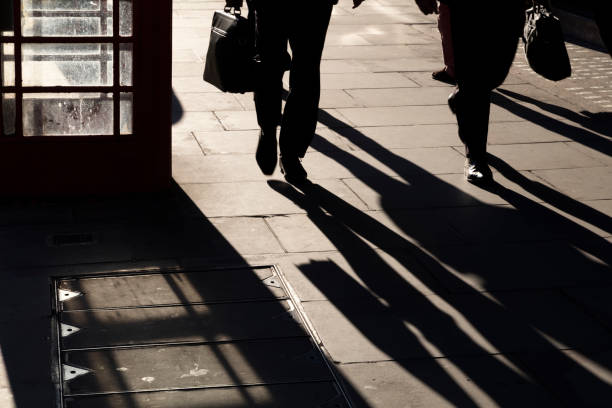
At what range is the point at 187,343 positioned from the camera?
396 cm

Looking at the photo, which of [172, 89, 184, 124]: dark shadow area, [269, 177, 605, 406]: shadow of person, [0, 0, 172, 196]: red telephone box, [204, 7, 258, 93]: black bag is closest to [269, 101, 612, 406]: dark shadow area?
[269, 177, 605, 406]: shadow of person

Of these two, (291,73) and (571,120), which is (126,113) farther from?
(571,120)

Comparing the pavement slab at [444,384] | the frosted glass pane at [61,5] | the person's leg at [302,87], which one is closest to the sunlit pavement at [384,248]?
the pavement slab at [444,384]

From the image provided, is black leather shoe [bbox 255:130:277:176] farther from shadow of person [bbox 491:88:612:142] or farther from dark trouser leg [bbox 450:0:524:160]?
shadow of person [bbox 491:88:612:142]

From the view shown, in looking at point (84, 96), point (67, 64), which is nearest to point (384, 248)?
point (84, 96)

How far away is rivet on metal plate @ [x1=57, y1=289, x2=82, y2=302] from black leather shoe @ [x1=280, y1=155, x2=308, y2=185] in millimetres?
1745

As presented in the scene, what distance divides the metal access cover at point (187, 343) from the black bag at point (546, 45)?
220cm

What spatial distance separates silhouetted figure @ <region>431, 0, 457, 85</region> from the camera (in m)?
8.12

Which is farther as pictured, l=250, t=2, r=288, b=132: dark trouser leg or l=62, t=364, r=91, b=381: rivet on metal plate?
l=250, t=2, r=288, b=132: dark trouser leg

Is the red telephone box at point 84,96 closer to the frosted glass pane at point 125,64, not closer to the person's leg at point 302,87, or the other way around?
the frosted glass pane at point 125,64

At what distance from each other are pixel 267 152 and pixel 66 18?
1.24 metres

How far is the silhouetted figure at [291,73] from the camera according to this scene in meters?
5.42

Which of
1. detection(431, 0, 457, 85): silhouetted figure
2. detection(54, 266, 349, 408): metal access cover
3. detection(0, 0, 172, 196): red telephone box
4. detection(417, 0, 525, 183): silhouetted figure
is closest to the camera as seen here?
detection(54, 266, 349, 408): metal access cover

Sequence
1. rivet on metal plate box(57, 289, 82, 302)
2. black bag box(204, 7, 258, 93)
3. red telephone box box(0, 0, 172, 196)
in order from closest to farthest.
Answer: rivet on metal plate box(57, 289, 82, 302) < red telephone box box(0, 0, 172, 196) < black bag box(204, 7, 258, 93)
